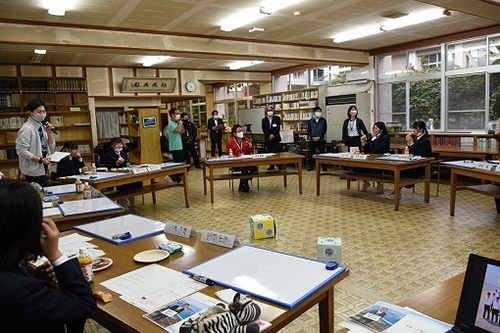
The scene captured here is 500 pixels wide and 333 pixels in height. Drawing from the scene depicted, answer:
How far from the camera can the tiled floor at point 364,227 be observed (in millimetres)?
3076

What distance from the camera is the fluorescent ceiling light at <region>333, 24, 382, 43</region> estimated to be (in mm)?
6926

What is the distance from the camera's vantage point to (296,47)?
800 cm

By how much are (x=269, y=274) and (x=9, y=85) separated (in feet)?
29.1

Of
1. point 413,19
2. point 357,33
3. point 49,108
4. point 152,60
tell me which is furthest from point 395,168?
point 49,108

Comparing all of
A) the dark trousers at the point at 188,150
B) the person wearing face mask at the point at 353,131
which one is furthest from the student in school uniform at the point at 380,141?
the dark trousers at the point at 188,150

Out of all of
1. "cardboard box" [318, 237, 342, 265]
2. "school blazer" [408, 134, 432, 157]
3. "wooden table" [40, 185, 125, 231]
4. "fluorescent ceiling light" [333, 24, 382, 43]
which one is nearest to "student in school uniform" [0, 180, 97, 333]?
"wooden table" [40, 185, 125, 231]

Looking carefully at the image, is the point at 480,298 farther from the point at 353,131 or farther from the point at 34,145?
the point at 353,131

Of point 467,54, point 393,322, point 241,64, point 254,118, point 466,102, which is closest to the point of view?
point 393,322

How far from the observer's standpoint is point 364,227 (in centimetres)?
467

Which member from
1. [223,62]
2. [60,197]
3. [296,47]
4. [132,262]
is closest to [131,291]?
[132,262]

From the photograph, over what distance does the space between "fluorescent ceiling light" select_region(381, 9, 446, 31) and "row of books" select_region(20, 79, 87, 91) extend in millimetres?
6873

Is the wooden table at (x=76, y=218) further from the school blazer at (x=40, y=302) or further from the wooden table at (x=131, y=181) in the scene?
the wooden table at (x=131, y=181)

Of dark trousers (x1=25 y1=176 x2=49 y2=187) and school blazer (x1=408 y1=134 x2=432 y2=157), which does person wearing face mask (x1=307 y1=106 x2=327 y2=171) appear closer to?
school blazer (x1=408 y1=134 x2=432 y2=157)

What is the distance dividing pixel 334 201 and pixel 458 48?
14.9 feet
